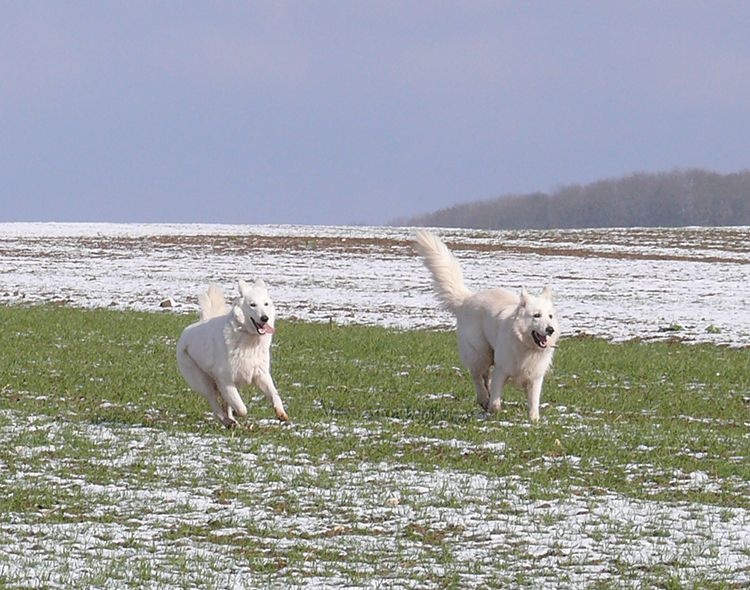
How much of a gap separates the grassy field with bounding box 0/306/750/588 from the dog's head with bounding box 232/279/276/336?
1048 millimetres

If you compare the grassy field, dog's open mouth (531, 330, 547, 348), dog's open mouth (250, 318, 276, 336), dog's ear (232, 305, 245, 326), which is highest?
dog's ear (232, 305, 245, 326)

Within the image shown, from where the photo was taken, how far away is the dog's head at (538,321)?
1321 cm

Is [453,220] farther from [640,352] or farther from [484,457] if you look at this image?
[484,457]

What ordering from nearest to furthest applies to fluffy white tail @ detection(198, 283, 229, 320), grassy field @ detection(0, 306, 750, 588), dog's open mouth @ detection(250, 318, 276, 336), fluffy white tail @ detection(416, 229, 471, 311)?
grassy field @ detection(0, 306, 750, 588) < dog's open mouth @ detection(250, 318, 276, 336) < fluffy white tail @ detection(198, 283, 229, 320) < fluffy white tail @ detection(416, 229, 471, 311)

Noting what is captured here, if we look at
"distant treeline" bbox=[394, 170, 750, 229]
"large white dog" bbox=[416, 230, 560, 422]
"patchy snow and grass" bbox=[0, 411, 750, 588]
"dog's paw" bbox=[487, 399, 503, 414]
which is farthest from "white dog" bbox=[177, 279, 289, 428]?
"distant treeline" bbox=[394, 170, 750, 229]

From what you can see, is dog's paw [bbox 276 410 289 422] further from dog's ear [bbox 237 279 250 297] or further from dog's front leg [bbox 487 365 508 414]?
dog's front leg [bbox 487 365 508 414]

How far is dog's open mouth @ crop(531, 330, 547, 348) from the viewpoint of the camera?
13.2m

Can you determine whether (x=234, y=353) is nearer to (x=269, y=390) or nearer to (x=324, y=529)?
(x=269, y=390)

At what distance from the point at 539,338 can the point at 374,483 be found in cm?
402

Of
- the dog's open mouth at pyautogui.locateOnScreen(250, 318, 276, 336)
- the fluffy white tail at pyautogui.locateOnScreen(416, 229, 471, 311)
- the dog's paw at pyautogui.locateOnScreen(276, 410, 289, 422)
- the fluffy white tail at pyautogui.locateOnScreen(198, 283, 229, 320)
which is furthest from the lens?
the fluffy white tail at pyautogui.locateOnScreen(416, 229, 471, 311)

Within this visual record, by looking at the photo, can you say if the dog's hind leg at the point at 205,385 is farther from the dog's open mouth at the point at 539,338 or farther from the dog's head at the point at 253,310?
the dog's open mouth at the point at 539,338

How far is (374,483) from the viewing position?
9.81m

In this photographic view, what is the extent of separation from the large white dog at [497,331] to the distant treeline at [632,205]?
10237cm

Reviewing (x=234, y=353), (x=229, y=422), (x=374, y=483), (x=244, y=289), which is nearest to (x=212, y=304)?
(x=244, y=289)
